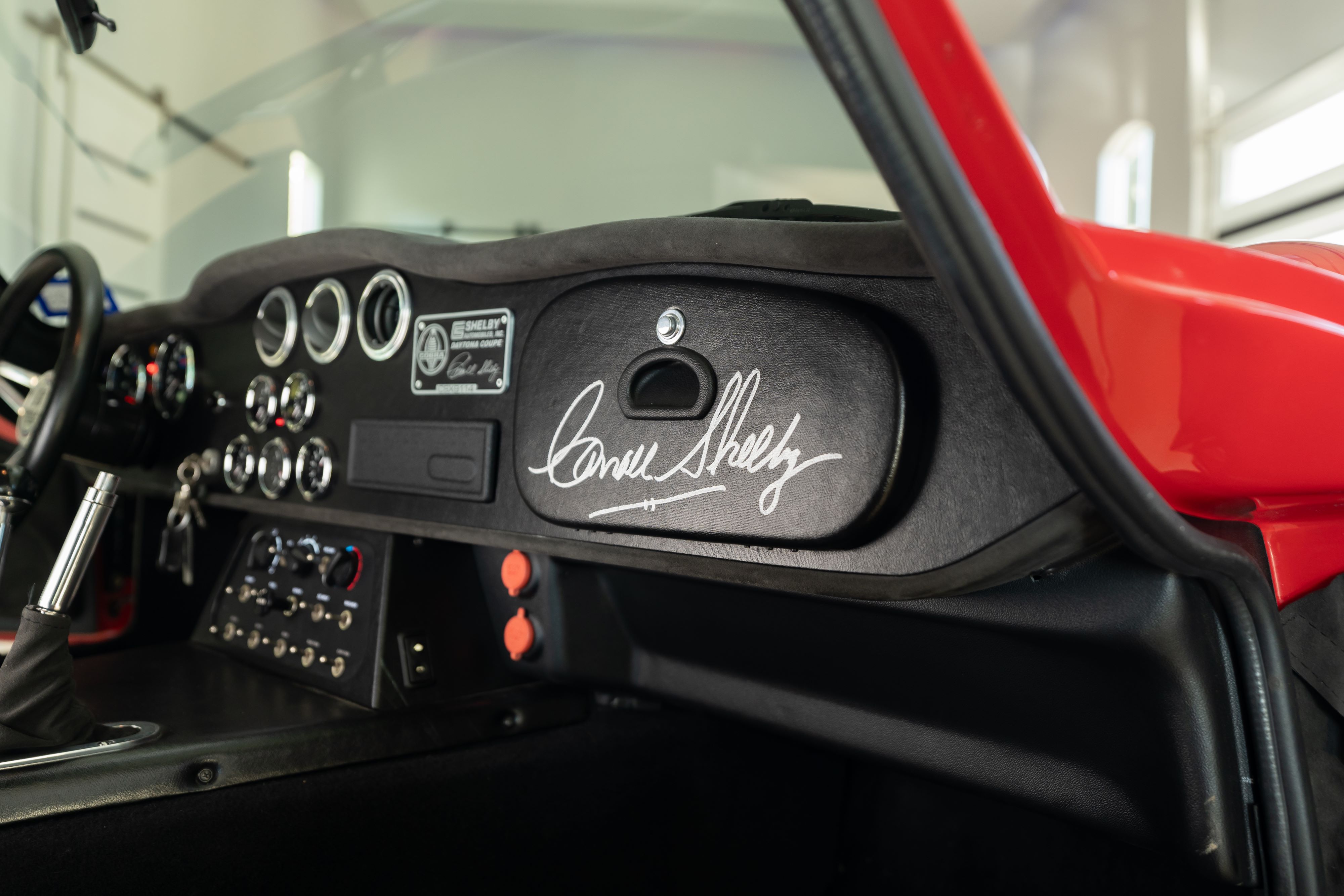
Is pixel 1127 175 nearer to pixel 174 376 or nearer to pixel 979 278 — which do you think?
pixel 174 376

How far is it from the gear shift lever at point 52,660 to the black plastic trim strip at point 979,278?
78 cm

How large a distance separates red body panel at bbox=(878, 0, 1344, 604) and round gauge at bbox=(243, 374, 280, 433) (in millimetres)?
1101

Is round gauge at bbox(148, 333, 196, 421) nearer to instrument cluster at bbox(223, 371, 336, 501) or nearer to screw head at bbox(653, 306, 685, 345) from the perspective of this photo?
instrument cluster at bbox(223, 371, 336, 501)

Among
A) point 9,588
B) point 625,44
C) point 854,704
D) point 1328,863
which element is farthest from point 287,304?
point 625,44

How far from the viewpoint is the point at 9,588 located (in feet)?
4.60

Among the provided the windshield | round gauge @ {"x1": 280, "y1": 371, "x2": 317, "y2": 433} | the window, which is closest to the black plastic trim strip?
round gauge @ {"x1": 280, "y1": 371, "x2": 317, "y2": 433}

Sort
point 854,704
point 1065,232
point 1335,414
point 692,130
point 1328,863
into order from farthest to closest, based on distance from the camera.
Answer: point 692,130
point 854,704
point 1328,863
point 1335,414
point 1065,232

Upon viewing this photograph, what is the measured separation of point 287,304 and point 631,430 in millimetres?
710

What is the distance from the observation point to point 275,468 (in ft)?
3.80

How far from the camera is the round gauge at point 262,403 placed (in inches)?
46.9

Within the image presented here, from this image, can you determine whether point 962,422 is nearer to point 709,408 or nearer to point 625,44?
point 709,408

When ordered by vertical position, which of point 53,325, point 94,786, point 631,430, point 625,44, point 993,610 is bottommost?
point 94,786
